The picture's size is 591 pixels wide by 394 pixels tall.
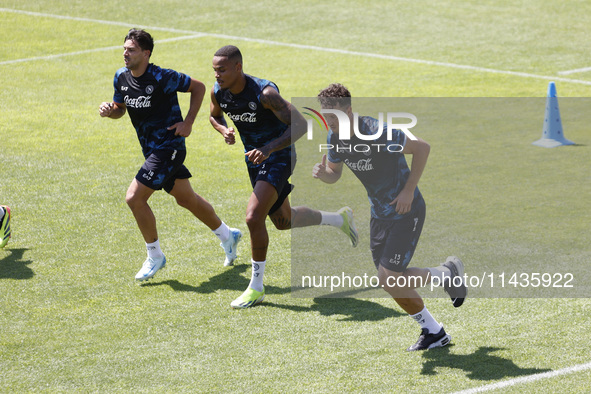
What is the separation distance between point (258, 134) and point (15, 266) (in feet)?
10.0

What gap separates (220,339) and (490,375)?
2283mm

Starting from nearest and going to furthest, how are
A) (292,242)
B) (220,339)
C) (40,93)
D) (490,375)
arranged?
1. (490,375)
2. (220,339)
3. (292,242)
4. (40,93)

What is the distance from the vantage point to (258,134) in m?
8.52

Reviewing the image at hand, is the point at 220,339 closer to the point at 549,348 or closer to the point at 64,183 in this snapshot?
the point at 549,348

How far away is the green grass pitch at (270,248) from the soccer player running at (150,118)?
0.68 metres

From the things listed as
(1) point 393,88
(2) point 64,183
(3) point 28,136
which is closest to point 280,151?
(2) point 64,183

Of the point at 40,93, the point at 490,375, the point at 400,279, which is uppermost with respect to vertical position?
the point at 400,279

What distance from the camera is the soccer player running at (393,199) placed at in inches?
273

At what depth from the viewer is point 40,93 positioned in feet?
60.0

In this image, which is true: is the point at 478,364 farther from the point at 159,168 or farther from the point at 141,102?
the point at 141,102

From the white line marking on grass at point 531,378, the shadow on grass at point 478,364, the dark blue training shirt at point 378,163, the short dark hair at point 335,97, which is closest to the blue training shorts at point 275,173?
the dark blue training shirt at point 378,163

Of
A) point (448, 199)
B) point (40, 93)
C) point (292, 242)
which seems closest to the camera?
point (292, 242)

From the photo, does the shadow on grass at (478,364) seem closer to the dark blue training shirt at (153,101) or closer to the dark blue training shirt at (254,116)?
the dark blue training shirt at (254,116)

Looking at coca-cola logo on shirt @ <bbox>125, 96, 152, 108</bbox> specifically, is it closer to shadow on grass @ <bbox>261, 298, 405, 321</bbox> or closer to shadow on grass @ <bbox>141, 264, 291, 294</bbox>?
shadow on grass @ <bbox>141, 264, 291, 294</bbox>
